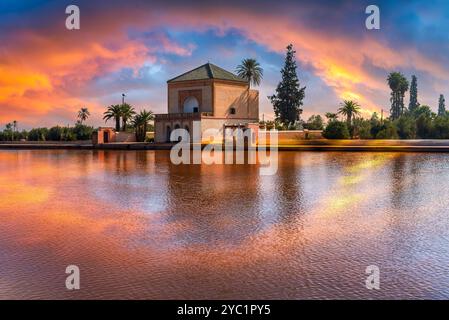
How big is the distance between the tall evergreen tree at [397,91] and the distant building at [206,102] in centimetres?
3815

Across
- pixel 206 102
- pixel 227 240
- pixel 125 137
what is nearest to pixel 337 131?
pixel 206 102

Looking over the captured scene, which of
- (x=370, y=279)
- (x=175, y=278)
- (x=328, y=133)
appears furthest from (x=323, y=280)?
(x=328, y=133)

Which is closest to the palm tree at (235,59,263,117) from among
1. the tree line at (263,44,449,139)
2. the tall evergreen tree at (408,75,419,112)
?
the tree line at (263,44,449,139)

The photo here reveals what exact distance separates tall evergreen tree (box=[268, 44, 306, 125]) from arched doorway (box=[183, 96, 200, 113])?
42.7 ft

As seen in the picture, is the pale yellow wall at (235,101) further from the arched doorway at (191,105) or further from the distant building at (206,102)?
the arched doorway at (191,105)

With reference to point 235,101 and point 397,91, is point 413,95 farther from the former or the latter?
point 235,101

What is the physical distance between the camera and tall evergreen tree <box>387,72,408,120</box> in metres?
75.1

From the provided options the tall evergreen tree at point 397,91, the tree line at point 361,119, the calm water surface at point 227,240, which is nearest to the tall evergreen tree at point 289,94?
the tree line at point 361,119

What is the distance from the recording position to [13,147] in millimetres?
43781

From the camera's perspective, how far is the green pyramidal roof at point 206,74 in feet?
147

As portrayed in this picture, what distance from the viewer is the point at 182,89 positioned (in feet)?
149
